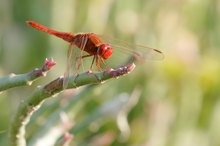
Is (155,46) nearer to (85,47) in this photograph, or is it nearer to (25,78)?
(85,47)

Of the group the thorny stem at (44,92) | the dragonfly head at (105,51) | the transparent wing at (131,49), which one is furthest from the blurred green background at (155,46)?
the thorny stem at (44,92)

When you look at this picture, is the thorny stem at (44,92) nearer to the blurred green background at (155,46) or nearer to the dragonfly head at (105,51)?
the dragonfly head at (105,51)

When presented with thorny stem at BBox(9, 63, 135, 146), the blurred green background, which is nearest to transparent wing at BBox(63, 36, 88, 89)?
thorny stem at BBox(9, 63, 135, 146)

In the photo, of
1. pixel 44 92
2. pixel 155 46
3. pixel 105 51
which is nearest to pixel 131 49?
pixel 105 51

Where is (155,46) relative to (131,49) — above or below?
below

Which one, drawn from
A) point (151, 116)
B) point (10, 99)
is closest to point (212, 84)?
point (151, 116)

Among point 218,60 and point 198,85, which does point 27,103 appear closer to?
point 198,85
